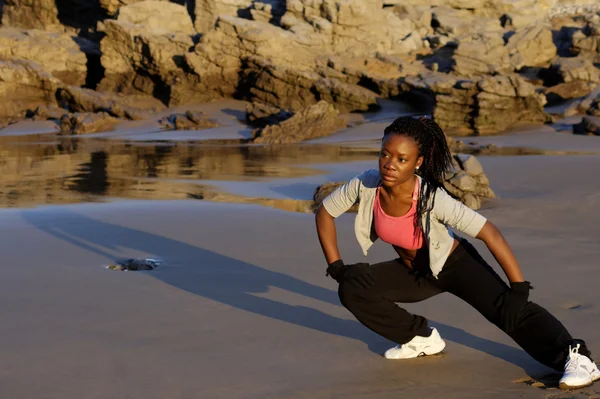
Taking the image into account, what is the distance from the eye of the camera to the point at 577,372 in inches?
129

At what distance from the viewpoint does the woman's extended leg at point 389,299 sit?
12.3 ft

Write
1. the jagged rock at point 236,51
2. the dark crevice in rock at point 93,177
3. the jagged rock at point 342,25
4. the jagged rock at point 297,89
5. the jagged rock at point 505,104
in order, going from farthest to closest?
the jagged rock at point 342,25, the jagged rock at point 236,51, the jagged rock at point 297,89, the jagged rock at point 505,104, the dark crevice in rock at point 93,177

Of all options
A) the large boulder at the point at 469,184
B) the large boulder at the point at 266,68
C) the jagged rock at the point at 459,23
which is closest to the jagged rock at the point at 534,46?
the jagged rock at the point at 459,23

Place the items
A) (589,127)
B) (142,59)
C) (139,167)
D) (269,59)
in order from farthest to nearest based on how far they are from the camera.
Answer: (142,59)
(269,59)
(589,127)
(139,167)

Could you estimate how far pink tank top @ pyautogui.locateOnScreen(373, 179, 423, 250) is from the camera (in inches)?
145

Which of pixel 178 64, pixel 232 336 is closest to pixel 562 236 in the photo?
pixel 232 336

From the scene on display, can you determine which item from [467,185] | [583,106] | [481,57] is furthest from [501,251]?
[481,57]

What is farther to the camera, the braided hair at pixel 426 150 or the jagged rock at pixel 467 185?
the jagged rock at pixel 467 185

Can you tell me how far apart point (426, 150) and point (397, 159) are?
0.18 metres

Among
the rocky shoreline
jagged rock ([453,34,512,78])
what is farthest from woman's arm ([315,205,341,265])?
jagged rock ([453,34,512,78])

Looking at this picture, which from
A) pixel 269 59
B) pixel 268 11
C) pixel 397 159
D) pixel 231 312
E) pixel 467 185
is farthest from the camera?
pixel 268 11

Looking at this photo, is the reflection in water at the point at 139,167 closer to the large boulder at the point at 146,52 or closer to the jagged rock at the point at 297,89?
the jagged rock at the point at 297,89

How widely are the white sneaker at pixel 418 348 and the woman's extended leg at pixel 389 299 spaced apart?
26 millimetres

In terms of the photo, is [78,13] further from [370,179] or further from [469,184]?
[370,179]
